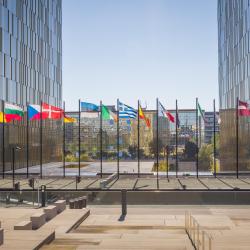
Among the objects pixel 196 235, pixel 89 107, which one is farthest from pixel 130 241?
pixel 89 107

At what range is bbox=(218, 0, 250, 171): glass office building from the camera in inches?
2434

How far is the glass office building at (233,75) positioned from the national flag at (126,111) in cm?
1732

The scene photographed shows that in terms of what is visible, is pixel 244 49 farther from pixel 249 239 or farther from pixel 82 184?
pixel 249 239

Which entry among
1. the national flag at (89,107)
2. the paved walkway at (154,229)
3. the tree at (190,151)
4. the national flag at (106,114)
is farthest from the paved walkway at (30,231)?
the tree at (190,151)

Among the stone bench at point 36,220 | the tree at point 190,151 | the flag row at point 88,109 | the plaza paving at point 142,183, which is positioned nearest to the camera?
the stone bench at point 36,220

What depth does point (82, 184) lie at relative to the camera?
4428 centimetres

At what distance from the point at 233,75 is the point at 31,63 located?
3008cm

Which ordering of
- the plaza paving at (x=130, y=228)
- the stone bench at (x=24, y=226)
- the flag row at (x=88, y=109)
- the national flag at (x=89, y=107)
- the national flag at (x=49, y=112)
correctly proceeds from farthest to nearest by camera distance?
the national flag at (x=89, y=107) < the national flag at (x=49, y=112) < the flag row at (x=88, y=109) < the stone bench at (x=24, y=226) < the plaza paving at (x=130, y=228)

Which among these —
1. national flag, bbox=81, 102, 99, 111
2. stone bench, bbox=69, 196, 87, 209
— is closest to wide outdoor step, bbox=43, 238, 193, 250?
stone bench, bbox=69, 196, 87, 209

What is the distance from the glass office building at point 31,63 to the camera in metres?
60.1

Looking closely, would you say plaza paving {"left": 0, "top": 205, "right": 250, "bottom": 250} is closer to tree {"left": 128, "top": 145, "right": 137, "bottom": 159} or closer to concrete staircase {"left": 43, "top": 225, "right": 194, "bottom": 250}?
concrete staircase {"left": 43, "top": 225, "right": 194, "bottom": 250}

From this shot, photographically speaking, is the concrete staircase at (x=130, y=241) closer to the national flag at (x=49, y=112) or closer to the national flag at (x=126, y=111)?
the national flag at (x=49, y=112)

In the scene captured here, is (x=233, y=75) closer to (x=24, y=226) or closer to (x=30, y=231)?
(x=24, y=226)

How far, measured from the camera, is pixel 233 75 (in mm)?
72500
